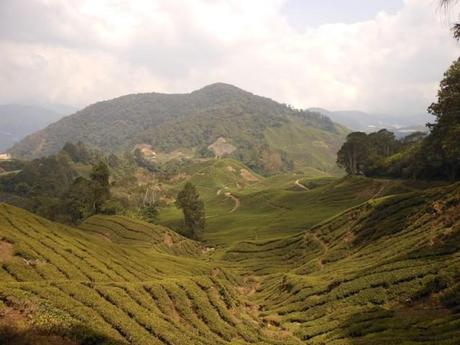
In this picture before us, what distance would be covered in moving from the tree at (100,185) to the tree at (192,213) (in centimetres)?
2382

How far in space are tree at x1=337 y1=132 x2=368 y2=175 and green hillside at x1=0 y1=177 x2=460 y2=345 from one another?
88.3 metres

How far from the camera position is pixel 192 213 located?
13688 centimetres

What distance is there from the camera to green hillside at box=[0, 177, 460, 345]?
32344mm

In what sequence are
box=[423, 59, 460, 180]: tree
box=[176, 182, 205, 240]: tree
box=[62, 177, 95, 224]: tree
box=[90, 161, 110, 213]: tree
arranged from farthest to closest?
box=[176, 182, 205, 240]: tree, box=[90, 161, 110, 213]: tree, box=[62, 177, 95, 224]: tree, box=[423, 59, 460, 180]: tree

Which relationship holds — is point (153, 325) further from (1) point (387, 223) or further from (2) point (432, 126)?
(2) point (432, 126)

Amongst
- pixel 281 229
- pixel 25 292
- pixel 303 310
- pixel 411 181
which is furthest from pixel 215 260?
pixel 25 292

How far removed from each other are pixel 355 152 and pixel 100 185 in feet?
328

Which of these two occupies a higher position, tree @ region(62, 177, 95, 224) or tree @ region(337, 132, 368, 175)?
tree @ region(337, 132, 368, 175)

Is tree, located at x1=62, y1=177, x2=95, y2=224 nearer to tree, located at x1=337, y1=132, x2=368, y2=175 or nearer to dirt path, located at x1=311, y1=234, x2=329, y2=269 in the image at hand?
dirt path, located at x1=311, y1=234, x2=329, y2=269

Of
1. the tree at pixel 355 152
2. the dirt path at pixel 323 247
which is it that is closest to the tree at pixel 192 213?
the dirt path at pixel 323 247

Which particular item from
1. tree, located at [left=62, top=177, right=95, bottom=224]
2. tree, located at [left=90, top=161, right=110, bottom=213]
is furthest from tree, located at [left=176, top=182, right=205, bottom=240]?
tree, located at [left=62, top=177, right=95, bottom=224]

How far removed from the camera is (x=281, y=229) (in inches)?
4973

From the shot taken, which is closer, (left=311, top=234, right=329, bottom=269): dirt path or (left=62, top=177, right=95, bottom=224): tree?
(left=311, top=234, right=329, bottom=269): dirt path

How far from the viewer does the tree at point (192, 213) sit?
13600 centimetres
